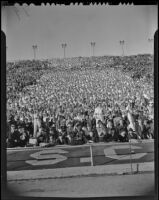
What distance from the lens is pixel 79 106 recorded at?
227 inches

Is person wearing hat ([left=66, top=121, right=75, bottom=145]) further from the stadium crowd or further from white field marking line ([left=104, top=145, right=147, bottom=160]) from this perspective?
white field marking line ([left=104, top=145, right=147, bottom=160])

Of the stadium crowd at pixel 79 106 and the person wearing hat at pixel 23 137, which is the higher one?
the stadium crowd at pixel 79 106

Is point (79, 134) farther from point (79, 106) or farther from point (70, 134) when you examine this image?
point (79, 106)

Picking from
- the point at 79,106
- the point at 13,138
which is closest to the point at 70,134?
the point at 79,106

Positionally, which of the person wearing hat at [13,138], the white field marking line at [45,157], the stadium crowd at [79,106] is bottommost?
the white field marking line at [45,157]

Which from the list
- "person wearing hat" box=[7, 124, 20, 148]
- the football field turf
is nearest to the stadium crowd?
"person wearing hat" box=[7, 124, 20, 148]

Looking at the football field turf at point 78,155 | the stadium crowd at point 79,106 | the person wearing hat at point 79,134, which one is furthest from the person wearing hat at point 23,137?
the person wearing hat at point 79,134

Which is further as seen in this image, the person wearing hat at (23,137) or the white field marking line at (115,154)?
the white field marking line at (115,154)

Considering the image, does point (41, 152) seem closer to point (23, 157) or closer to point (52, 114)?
point (23, 157)

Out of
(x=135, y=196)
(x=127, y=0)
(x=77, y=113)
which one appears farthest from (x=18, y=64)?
(x=135, y=196)

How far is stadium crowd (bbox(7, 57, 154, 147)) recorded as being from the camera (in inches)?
224

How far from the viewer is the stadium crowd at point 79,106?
5699 mm

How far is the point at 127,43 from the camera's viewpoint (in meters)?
5.68

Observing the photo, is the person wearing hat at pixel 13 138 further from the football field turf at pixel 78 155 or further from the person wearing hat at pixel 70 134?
the person wearing hat at pixel 70 134
